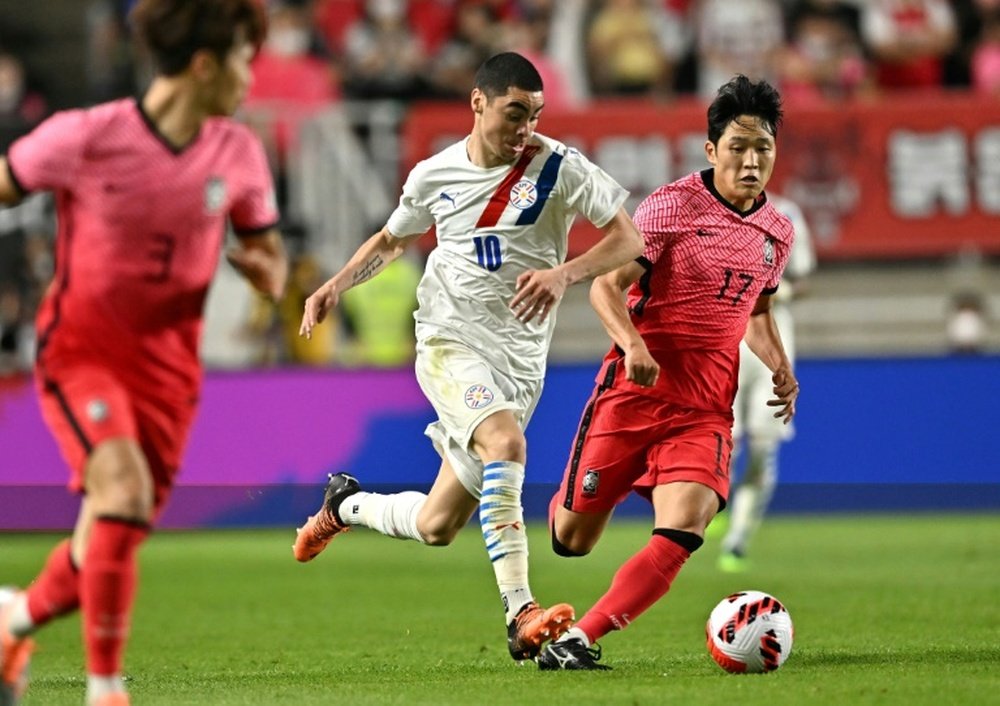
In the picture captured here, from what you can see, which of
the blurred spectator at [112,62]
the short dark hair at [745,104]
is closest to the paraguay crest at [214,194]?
the short dark hair at [745,104]

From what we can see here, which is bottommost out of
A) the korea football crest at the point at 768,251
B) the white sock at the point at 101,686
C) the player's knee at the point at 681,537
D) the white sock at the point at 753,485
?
the white sock at the point at 753,485

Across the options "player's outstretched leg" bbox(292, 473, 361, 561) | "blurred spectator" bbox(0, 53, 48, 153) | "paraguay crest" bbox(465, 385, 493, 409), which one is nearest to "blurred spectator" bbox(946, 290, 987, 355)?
"blurred spectator" bbox(0, 53, 48, 153)

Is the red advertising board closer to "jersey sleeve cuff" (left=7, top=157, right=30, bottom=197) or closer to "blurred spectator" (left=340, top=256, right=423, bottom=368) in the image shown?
"blurred spectator" (left=340, top=256, right=423, bottom=368)

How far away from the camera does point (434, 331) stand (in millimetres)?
8500

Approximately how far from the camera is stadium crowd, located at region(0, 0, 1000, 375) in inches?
803

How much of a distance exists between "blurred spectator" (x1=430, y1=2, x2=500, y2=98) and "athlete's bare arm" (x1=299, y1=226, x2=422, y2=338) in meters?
11.8

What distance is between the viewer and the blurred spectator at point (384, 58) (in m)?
20.2

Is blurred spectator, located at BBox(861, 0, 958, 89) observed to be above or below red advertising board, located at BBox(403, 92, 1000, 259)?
above

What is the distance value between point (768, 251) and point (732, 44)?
13.0 meters

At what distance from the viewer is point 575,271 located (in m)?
7.68

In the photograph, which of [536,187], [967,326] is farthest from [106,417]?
[967,326]

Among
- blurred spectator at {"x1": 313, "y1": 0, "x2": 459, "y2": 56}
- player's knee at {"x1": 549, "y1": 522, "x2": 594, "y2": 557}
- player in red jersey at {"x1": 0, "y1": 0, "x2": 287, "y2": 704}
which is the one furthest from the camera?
blurred spectator at {"x1": 313, "y1": 0, "x2": 459, "y2": 56}

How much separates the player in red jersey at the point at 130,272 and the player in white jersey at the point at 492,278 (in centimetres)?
191

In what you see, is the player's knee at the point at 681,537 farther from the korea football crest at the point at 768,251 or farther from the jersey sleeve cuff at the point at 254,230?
the jersey sleeve cuff at the point at 254,230
